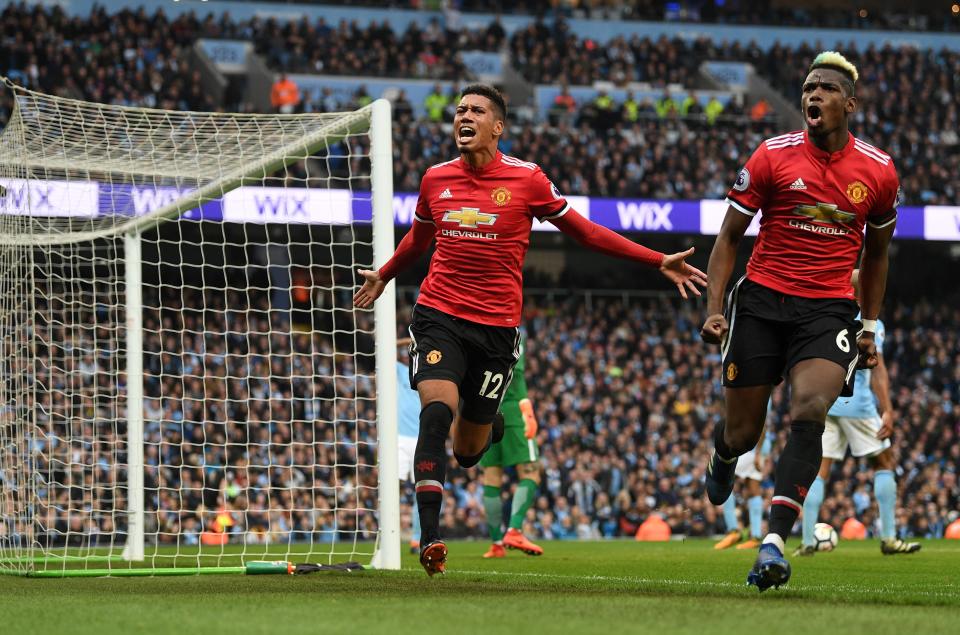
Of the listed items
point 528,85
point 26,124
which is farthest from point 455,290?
point 528,85

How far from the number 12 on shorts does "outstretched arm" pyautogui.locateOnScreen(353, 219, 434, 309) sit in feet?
2.58

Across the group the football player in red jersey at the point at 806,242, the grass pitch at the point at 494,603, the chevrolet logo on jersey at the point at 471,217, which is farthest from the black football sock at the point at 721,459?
the chevrolet logo on jersey at the point at 471,217

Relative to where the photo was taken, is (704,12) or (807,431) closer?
(807,431)

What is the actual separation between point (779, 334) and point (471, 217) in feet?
5.63

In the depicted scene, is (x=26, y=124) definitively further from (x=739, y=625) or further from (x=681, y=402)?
(x=681, y=402)

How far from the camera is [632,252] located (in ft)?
23.0

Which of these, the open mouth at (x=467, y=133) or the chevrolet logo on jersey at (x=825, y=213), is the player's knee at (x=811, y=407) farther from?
the open mouth at (x=467, y=133)

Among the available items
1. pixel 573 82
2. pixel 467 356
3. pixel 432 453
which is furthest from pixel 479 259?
pixel 573 82

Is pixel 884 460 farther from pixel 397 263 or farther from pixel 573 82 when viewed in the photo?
pixel 573 82

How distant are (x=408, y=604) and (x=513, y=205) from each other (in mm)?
2544

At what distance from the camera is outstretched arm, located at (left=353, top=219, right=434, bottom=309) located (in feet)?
24.5

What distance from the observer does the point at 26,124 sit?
29.7ft

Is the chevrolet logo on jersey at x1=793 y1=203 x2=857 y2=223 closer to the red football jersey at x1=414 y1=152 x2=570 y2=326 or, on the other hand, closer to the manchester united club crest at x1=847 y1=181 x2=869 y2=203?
the manchester united club crest at x1=847 y1=181 x2=869 y2=203

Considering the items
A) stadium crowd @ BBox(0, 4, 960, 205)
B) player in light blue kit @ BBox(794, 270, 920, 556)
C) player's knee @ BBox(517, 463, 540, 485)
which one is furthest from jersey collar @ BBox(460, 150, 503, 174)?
stadium crowd @ BBox(0, 4, 960, 205)
